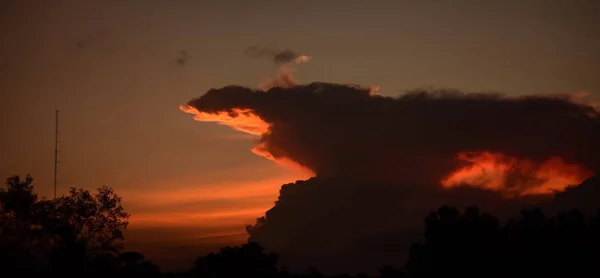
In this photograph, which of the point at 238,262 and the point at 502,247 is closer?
the point at 502,247

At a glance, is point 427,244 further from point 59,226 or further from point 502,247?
point 59,226

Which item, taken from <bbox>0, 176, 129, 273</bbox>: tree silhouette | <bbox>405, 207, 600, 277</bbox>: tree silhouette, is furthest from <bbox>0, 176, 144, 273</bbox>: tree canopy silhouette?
<bbox>405, 207, 600, 277</bbox>: tree silhouette

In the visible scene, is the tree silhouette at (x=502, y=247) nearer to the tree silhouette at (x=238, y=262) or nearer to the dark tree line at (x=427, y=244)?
the dark tree line at (x=427, y=244)

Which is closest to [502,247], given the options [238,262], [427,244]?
[427,244]

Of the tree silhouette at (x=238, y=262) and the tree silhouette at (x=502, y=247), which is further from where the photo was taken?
the tree silhouette at (x=238, y=262)

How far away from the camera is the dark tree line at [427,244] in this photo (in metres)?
72.1

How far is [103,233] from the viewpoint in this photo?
81.5m

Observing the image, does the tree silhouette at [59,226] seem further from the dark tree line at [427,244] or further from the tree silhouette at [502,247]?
the tree silhouette at [502,247]

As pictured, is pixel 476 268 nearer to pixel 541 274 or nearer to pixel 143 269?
pixel 541 274

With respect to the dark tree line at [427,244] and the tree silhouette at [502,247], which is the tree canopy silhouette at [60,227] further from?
the tree silhouette at [502,247]

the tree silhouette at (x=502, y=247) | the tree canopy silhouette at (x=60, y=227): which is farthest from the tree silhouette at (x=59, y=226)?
the tree silhouette at (x=502, y=247)

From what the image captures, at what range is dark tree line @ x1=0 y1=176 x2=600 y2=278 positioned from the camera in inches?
2840

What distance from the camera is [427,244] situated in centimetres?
8219

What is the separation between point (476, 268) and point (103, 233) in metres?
41.1
